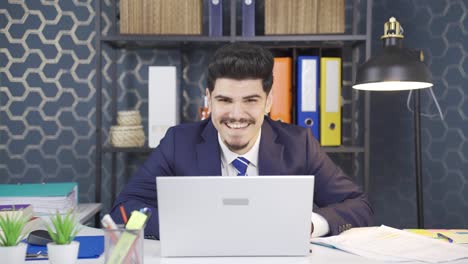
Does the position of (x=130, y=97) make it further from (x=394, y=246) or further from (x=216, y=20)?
(x=394, y=246)

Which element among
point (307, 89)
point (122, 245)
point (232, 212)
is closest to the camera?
point (122, 245)

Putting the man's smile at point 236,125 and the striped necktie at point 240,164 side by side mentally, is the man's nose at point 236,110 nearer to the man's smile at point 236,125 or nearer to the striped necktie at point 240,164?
the man's smile at point 236,125

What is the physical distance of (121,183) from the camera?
2867 mm

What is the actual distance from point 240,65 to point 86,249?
0.83m

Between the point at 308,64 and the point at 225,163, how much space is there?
761 millimetres

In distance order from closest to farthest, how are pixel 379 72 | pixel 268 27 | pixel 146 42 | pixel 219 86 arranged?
pixel 219 86
pixel 379 72
pixel 268 27
pixel 146 42

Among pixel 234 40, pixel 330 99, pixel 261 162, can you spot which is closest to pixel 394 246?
pixel 261 162

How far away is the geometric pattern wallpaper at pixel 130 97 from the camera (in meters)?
2.84

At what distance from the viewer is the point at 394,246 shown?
4.66 feet

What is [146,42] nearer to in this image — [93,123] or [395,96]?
[93,123]

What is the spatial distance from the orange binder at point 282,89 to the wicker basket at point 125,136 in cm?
64

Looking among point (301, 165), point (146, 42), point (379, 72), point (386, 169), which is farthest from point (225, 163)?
point (386, 169)

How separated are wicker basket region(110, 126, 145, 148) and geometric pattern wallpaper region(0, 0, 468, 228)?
0.89 ft

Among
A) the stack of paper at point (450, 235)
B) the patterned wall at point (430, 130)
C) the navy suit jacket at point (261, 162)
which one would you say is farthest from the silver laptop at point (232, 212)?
the patterned wall at point (430, 130)
